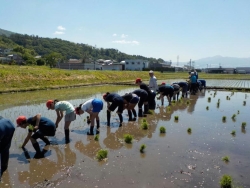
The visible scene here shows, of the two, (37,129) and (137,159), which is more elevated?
(37,129)

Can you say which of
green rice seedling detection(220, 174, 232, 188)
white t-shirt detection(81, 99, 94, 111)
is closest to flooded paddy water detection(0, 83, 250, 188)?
green rice seedling detection(220, 174, 232, 188)

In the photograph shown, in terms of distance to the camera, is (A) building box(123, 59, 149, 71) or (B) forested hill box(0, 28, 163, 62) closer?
(A) building box(123, 59, 149, 71)

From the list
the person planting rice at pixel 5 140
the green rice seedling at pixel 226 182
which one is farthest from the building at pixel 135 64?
the green rice seedling at pixel 226 182

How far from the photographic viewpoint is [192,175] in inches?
191

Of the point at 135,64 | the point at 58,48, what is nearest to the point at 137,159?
the point at 135,64

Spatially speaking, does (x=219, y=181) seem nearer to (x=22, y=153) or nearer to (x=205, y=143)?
(x=205, y=143)

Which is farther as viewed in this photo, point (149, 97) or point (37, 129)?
point (149, 97)

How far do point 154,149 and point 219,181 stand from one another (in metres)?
2.07

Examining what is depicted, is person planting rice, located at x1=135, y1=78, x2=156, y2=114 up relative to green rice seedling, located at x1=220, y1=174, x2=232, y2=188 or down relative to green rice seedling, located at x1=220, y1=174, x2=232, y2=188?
up

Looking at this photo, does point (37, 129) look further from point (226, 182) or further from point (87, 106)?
point (226, 182)

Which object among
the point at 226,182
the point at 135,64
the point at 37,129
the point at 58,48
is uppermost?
the point at 58,48

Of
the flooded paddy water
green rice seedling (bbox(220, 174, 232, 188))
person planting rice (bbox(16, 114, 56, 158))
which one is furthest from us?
person planting rice (bbox(16, 114, 56, 158))

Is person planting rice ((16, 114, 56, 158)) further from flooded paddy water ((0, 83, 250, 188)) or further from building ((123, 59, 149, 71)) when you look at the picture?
building ((123, 59, 149, 71))

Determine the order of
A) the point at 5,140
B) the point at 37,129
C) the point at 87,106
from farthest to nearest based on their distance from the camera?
the point at 87,106 → the point at 37,129 → the point at 5,140
